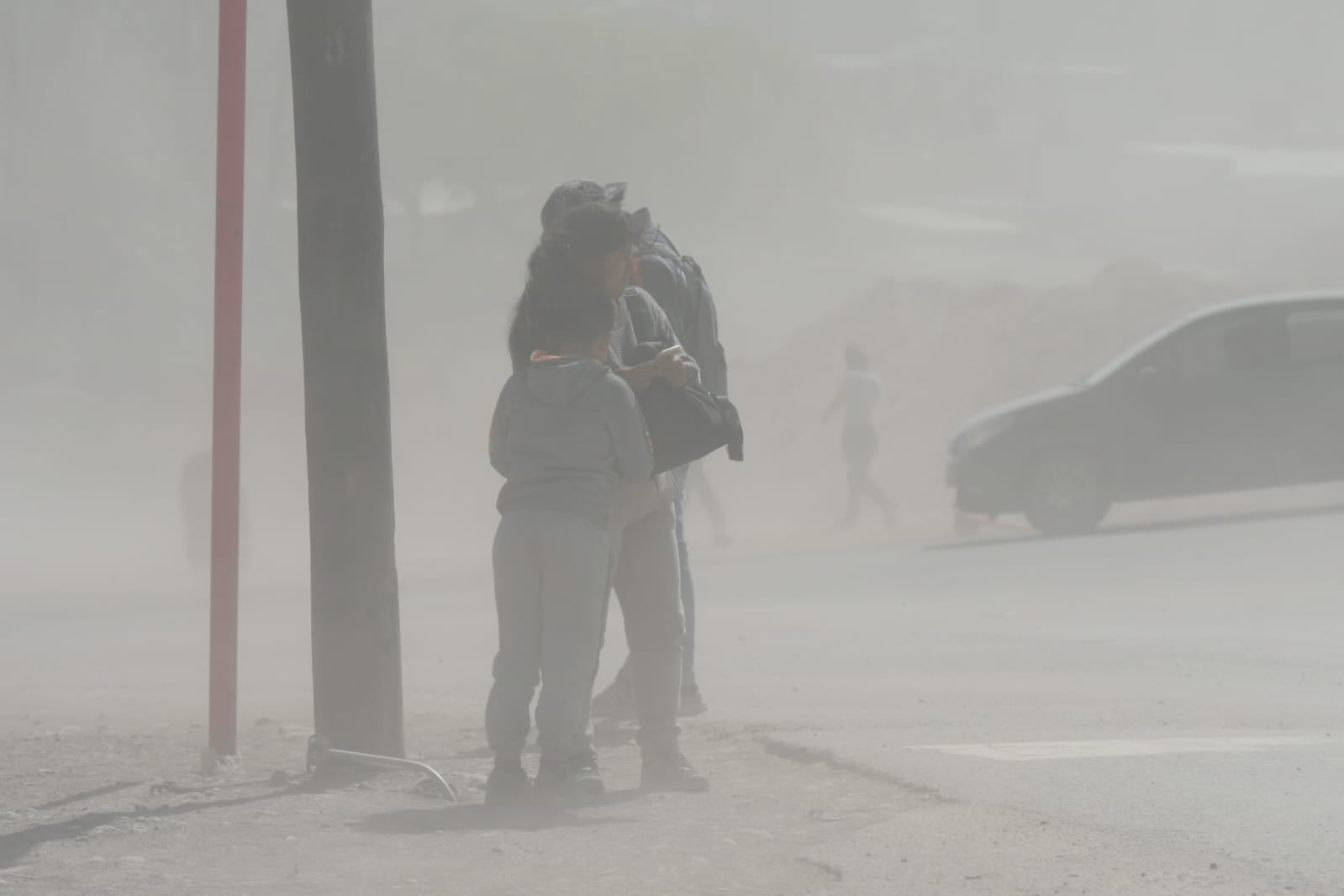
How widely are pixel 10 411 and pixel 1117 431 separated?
1339 inches

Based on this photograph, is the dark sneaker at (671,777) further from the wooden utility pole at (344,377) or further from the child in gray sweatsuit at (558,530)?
the wooden utility pole at (344,377)

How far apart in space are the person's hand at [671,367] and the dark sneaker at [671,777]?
3.37 feet

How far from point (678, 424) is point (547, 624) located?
60 centimetres

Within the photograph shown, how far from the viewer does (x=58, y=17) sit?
172ft

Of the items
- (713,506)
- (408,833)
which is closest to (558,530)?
(408,833)

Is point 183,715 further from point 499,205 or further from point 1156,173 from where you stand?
point 499,205

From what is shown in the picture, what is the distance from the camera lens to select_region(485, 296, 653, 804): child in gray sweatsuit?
5.20m

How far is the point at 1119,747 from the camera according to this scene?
606cm

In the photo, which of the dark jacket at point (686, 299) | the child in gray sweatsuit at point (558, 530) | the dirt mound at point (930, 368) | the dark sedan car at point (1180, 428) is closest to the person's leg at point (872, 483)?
the dark sedan car at point (1180, 428)

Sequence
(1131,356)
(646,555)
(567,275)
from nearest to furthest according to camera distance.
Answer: (567,275)
(646,555)
(1131,356)

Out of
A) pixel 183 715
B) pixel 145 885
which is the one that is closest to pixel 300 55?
pixel 145 885

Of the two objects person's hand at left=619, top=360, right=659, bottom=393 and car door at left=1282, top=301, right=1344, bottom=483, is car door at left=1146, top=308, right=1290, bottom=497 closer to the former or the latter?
car door at left=1282, top=301, right=1344, bottom=483

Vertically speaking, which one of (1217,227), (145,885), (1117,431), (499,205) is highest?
(499,205)

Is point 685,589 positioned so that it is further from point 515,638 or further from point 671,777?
point 515,638
